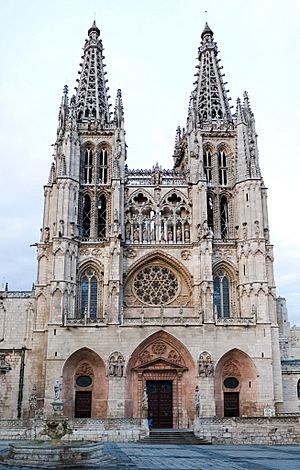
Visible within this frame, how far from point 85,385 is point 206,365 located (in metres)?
7.59

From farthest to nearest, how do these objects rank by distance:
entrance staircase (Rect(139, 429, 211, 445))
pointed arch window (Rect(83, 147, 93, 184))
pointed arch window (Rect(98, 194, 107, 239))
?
pointed arch window (Rect(83, 147, 93, 184)) → pointed arch window (Rect(98, 194, 107, 239)) → entrance staircase (Rect(139, 429, 211, 445))

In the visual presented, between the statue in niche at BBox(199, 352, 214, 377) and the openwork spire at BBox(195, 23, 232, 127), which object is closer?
the statue in niche at BBox(199, 352, 214, 377)

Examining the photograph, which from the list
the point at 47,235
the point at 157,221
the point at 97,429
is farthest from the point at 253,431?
the point at 47,235

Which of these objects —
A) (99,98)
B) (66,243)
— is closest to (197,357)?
(66,243)

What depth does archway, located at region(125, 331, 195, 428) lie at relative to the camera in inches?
1267

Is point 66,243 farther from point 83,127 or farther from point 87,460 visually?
point 87,460

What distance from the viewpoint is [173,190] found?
125 feet

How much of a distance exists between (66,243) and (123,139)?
925 cm

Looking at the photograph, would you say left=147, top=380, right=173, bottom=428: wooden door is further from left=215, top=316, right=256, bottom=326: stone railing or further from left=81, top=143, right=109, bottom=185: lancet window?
left=81, top=143, right=109, bottom=185: lancet window

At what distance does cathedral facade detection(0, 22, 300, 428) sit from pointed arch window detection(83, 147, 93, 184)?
0.10 metres

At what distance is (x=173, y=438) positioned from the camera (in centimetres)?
2688

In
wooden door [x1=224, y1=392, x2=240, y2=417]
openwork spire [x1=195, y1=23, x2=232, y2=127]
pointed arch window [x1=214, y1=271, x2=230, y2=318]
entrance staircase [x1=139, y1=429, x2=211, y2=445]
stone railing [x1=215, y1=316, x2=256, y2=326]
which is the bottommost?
entrance staircase [x1=139, y1=429, x2=211, y2=445]

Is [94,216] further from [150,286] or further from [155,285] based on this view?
[155,285]

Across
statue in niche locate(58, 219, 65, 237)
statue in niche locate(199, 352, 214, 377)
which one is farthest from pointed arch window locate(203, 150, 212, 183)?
statue in niche locate(199, 352, 214, 377)
